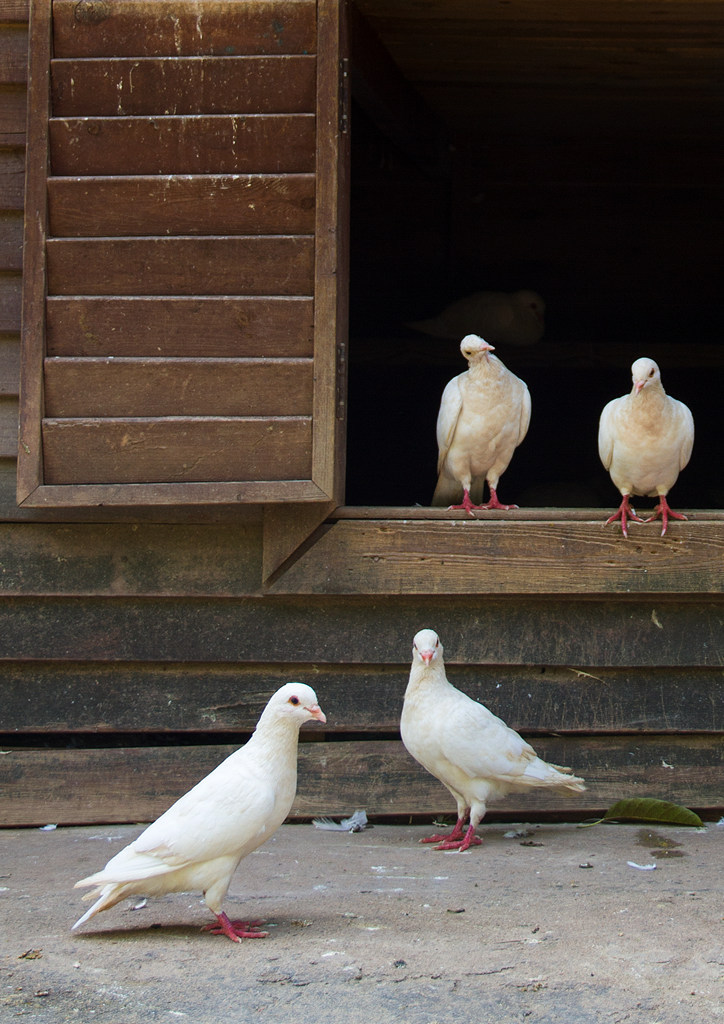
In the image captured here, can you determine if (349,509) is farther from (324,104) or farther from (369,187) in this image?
(369,187)

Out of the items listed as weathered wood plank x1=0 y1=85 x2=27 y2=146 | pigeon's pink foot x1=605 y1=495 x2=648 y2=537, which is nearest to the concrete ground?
pigeon's pink foot x1=605 y1=495 x2=648 y2=537

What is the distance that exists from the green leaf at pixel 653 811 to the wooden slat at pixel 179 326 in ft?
6.01

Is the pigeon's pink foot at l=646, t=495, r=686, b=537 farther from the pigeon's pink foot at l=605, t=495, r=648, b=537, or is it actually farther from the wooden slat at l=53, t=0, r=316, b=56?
the wooden slat at l=53, t=0, r=316, b=56

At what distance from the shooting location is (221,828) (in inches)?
104

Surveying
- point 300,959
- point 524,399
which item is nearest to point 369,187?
point 524,399

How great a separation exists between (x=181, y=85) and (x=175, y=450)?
1137 millimetres

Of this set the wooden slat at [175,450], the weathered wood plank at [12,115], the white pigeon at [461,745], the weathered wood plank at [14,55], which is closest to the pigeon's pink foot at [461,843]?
the white pigeon at [461,745]

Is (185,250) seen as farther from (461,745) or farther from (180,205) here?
(461,745)

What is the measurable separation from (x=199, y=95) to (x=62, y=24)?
0.48m

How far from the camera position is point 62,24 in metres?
3.51

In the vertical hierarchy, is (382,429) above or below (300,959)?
above

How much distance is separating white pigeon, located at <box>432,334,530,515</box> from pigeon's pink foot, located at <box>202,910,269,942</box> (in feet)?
5.73

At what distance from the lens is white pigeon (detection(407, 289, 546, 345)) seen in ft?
18.7

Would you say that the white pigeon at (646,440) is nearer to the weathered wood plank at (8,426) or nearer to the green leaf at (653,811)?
the green leaf at (653,811)
